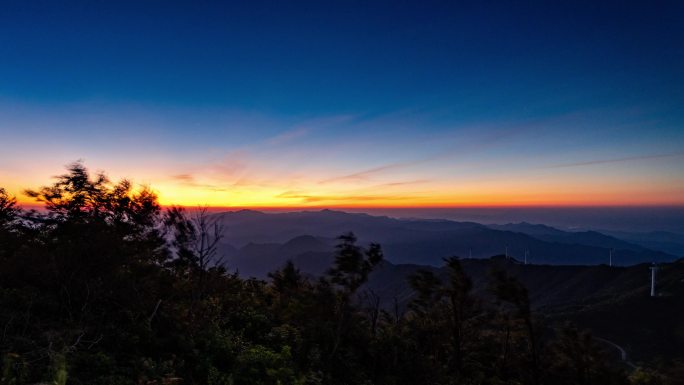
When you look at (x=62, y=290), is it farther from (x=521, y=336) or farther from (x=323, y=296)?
(x=521, y=336)

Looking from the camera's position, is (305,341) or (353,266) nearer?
(305,341)

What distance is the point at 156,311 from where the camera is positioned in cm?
1084

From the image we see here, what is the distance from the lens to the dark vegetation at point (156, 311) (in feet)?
27.1

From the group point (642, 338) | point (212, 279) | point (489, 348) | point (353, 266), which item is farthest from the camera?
point (642, 338)

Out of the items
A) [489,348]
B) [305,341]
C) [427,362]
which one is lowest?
[489,348]

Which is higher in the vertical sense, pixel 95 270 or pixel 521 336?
pixel 95 270

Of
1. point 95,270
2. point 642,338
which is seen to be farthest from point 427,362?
point 642,338

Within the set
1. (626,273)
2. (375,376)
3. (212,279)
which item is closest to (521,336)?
(375,376)

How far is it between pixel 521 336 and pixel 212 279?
25975mm

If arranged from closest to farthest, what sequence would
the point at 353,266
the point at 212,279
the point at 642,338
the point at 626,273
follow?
1. the point at 212,279
2. the point at 353,266
3. the point at 642,338
4. the point at 626,273

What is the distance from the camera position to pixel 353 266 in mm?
15805

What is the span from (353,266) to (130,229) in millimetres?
8698

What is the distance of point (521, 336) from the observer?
29359 mm

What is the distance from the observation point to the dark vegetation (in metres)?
8.27
